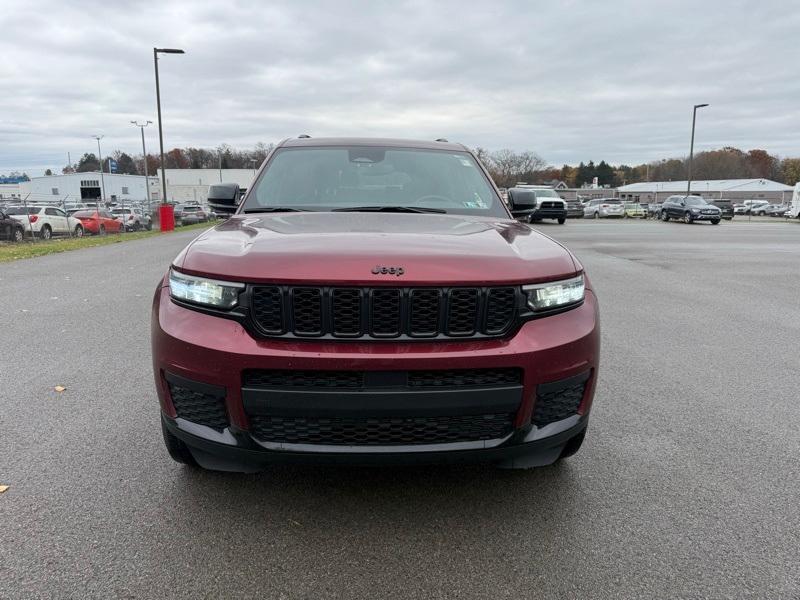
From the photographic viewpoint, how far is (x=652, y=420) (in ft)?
12.6

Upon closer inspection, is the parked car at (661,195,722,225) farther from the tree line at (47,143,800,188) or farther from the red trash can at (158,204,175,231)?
the tree line at (47,143,800,188)

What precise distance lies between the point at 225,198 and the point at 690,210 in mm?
36068

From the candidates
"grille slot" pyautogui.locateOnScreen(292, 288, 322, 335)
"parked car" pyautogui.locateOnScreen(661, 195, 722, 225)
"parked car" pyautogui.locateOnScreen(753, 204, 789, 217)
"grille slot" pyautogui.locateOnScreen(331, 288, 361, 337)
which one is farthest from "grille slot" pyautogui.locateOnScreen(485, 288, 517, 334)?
"parked car" pyautogui.locateOnScreen(753, 204, 789, 217)

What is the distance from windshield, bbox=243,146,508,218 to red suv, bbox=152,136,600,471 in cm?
122

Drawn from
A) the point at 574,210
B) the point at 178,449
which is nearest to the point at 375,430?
the point at 178,449

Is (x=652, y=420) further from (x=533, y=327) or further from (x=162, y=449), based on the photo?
(x=162, y=449)

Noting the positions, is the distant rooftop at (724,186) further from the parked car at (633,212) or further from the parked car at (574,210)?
the parked car at (574,210)

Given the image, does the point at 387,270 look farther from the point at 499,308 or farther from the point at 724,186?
the point at 724,186

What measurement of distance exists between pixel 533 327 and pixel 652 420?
1.94m

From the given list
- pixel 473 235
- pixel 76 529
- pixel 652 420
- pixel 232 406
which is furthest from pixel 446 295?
pixel 652 420

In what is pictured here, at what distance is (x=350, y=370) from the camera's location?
2.23 m

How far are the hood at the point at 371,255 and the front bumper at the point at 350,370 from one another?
0.74ft

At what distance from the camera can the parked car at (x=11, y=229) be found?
20.2 m

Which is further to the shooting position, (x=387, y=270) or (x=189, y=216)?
(x=189, y=216)
